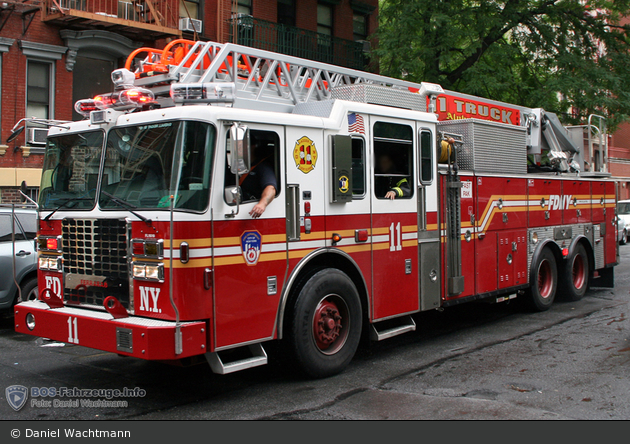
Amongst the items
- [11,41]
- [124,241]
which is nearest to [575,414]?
[124,241]

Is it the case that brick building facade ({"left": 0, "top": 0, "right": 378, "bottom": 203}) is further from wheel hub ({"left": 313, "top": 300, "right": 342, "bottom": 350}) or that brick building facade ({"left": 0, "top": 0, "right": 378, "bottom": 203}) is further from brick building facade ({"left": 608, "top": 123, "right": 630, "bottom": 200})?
brick building facade ({"left": 608, "top": 123, "right": 630, "bottom": 200})

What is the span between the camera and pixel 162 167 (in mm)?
5461

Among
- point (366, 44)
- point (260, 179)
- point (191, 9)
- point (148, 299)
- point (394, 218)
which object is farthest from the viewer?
point (366, 44)

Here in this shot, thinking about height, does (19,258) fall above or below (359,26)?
below

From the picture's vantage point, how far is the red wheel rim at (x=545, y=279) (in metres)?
10.2

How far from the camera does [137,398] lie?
5.88m

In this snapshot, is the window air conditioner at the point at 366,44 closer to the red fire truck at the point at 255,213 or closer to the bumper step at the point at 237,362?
the red fire truck at the point at 255,213

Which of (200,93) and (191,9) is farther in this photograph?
(191,9)

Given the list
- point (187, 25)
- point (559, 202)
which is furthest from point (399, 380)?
point (187, 25)

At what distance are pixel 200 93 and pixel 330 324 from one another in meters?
2.56

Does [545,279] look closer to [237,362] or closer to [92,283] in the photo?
[237,362]

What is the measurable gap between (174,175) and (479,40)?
44.0ft

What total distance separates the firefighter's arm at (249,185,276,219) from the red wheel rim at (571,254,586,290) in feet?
23.7

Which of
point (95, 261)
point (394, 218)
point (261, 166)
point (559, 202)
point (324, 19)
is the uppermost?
point (324, 19)
